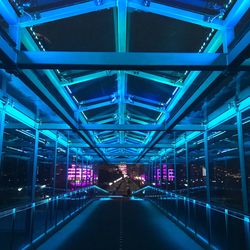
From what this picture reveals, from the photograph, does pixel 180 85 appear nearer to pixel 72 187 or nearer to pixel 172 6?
pixel 172 6

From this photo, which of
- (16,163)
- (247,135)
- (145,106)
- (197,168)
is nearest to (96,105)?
(145,106)

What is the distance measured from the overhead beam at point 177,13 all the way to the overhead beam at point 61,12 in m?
0.29

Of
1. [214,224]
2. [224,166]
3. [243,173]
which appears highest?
[224,166]

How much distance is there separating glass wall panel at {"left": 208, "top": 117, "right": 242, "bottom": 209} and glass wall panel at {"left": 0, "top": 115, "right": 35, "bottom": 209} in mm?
4363

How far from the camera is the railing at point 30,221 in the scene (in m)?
4.78

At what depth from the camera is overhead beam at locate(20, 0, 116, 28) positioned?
3.60 m

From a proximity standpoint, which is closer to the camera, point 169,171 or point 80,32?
point 80,32

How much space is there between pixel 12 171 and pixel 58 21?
4.50m

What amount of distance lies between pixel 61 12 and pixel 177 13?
1.27 metres

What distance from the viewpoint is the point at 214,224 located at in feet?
19.4

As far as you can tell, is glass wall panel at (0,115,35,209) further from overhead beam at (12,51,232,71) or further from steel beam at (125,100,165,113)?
overhead beam at (12,51,232,71)

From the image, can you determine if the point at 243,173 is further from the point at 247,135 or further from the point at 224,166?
the point at 224,166

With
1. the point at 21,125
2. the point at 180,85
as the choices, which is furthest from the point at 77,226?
the point at 180,85

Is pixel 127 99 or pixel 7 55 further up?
pixel 127 99
